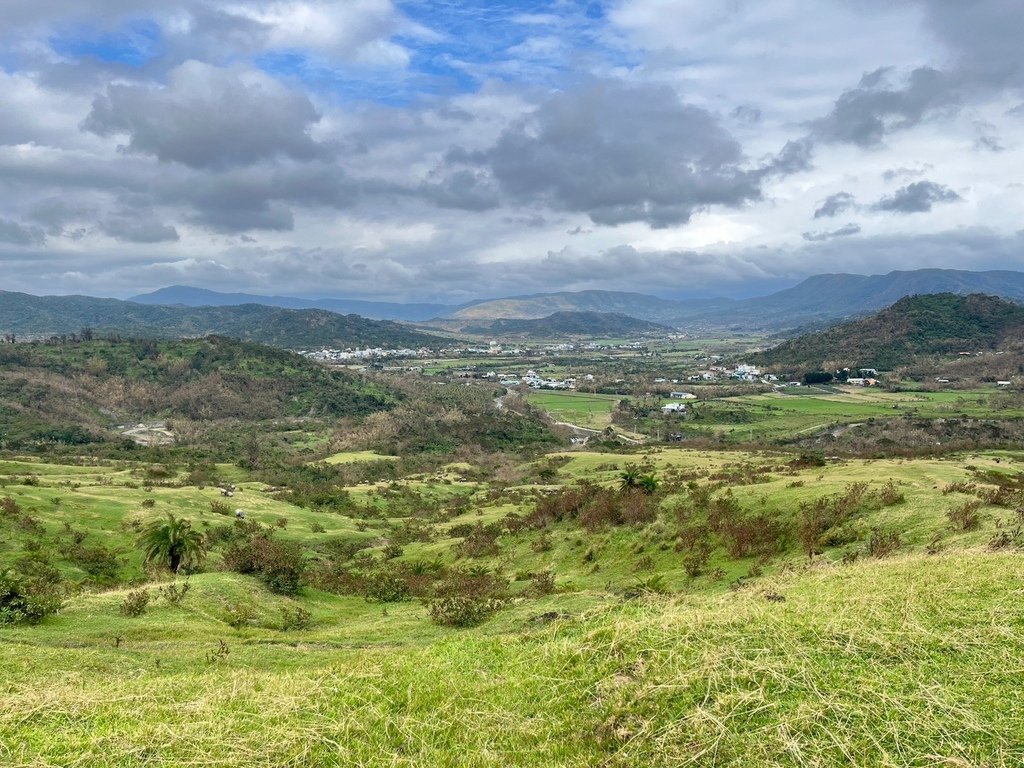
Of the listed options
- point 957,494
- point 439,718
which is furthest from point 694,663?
point 957,494

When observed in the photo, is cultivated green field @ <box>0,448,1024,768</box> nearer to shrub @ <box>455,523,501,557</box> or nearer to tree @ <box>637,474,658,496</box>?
shrub @ <box>455,523,501,557</box>

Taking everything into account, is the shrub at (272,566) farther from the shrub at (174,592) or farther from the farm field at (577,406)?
the farm field at (577,406)

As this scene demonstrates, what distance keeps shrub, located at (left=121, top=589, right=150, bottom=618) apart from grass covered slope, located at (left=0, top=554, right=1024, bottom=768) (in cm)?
501

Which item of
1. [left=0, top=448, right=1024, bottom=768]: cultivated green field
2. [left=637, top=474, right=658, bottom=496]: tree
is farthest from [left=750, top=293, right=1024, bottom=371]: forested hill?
[left=0, top=448, right=1024, bottom=768]: cultivated green field

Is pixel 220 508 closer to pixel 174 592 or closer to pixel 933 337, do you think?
pixel 174 592

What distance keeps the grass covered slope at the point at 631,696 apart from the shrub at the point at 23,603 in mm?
4433

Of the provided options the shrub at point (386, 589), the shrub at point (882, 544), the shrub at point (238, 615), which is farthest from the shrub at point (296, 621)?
the shrub at point (882, 544)

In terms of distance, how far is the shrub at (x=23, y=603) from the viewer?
47.9ft

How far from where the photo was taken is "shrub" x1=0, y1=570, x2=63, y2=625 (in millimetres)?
14586

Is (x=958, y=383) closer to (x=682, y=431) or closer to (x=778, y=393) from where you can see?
(x=778, y=393)

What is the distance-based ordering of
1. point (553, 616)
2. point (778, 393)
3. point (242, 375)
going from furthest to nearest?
1. point (242, 375)
2. point (778, 393)
3. point (553, 616)

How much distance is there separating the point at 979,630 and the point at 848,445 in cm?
7778

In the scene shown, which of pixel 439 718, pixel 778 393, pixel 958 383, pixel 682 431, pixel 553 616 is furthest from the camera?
pixel 778 393

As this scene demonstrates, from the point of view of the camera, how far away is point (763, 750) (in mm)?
6453
